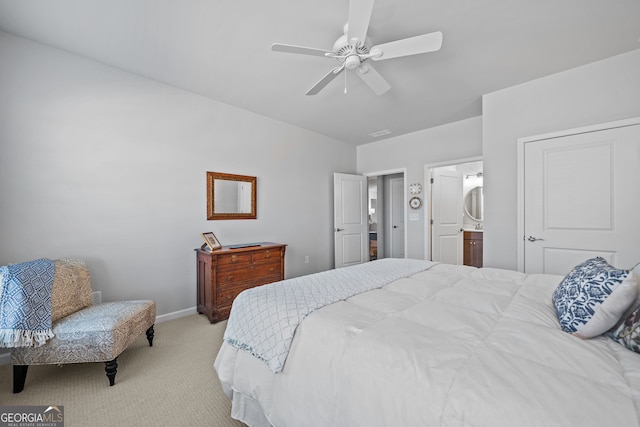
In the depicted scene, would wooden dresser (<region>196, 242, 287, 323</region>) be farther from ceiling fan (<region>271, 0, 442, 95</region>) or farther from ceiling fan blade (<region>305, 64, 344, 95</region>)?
ceiling fan (<region>271, 0, 442, 95</region>)

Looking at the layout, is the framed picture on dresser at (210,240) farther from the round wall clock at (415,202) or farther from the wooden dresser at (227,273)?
the round wall clock at (415,202)

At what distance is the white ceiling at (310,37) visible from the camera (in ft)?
6.10

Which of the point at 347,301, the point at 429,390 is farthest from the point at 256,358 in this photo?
the point at 429,390

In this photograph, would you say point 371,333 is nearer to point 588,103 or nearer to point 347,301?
point 347,301

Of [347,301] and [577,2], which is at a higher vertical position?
[577,2]

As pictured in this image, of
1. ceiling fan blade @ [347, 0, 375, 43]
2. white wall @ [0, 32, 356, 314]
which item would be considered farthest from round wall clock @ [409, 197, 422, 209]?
ceiling fan blade @ [347, 0, 375, 43]

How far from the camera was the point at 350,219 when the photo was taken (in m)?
5.03

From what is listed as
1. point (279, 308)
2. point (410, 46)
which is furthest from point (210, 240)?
point (410, 46)

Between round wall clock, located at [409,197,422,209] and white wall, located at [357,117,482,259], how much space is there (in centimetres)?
7

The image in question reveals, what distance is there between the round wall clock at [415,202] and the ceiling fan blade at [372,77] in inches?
98.4

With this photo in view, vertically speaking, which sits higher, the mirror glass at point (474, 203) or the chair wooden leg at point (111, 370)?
the mirror glass at point (474, 203)

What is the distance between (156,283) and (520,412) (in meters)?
3.23

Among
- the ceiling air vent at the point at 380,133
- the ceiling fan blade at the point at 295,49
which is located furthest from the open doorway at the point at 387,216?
the ceiling fan blade at the point at 295,49

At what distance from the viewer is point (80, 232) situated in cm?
247
